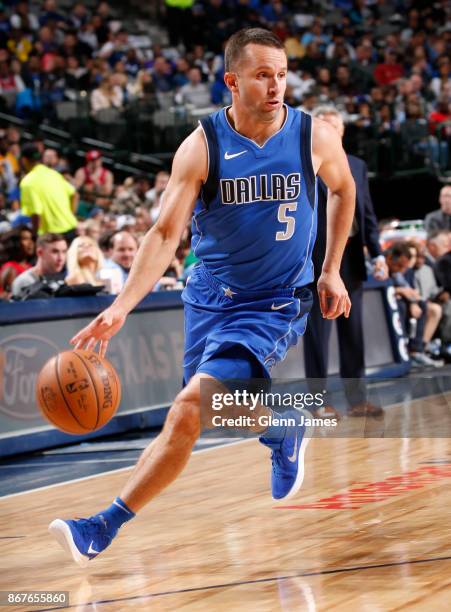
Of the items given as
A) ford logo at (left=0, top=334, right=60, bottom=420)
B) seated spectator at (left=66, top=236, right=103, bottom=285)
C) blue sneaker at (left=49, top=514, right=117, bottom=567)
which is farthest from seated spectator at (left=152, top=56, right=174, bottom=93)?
blue sneaker at (left=49, top=514, right=117, bottom=567)

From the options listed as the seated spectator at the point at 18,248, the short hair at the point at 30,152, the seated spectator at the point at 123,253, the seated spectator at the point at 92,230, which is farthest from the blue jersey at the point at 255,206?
the short hair at the point at 30,152

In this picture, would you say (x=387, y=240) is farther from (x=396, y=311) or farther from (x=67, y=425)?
(x=67, y=425)

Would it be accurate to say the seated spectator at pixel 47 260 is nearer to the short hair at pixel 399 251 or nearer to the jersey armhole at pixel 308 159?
the jersey armhole at pixel 308 159

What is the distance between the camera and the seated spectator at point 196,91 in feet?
64.0

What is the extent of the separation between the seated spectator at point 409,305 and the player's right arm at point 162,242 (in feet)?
28.3

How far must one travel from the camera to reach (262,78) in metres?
4.67

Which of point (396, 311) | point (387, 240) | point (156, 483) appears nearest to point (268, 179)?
point (156, 483)

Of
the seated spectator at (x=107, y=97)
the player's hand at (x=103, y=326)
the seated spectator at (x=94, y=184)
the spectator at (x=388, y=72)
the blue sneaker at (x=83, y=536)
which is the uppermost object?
the spectator at (x=388, y=72)

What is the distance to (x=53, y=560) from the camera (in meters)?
4.82

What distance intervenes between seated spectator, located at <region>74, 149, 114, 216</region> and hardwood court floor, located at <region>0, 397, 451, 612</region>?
886 cm

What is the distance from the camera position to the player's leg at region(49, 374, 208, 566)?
14.5 ft

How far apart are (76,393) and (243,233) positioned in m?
0.97

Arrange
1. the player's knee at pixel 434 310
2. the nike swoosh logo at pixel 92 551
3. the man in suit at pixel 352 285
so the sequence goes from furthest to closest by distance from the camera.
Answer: the player's knee at pixel 434 310 < the man in suit at pixel 352 285 < the nike swoosh logo at pixel 92 551

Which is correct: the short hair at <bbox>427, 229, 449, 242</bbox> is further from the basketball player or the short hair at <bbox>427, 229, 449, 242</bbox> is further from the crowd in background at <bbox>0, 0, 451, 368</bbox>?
the basketball player
